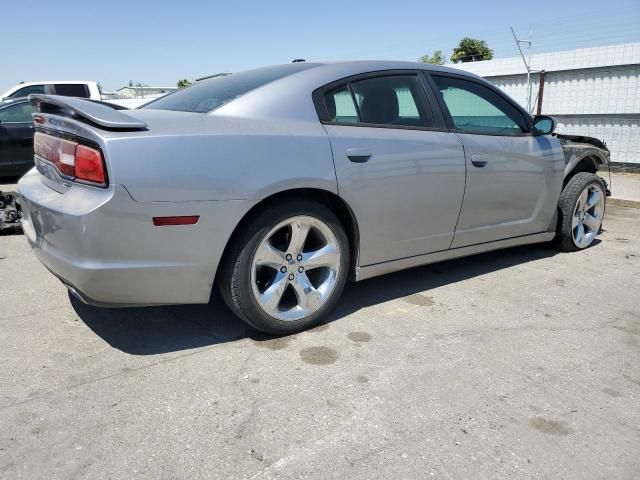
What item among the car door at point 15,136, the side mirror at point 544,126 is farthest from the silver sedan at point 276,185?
the car door at point 15,136

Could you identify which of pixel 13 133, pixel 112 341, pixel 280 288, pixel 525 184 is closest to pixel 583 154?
pixel 525 184

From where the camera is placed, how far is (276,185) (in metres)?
2.68

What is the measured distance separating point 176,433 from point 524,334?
2.06m

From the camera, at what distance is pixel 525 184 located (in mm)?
4027

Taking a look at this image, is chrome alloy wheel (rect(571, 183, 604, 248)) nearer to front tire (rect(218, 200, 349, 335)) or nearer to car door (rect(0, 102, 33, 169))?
front tire (rect(218, 200, 349, 335))

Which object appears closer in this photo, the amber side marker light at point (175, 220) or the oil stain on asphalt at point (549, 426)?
the oil stain on asphalt at point (549, 426)

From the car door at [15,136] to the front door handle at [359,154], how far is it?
702 cm

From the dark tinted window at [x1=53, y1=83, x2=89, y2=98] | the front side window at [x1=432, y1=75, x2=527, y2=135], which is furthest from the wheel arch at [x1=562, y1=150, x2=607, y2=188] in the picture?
the dark tinted window at [x1=53, y1=83, x2=89, y2=98]

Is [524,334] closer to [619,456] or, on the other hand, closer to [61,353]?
[619,456]

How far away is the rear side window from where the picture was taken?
3076mm

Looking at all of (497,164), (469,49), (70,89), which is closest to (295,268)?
(497,164)

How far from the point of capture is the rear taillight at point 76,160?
2348 millimetres

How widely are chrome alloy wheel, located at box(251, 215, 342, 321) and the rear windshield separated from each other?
0.81 metres

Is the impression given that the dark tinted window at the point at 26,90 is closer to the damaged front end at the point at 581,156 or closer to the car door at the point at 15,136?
the car door at the point at 15,136
